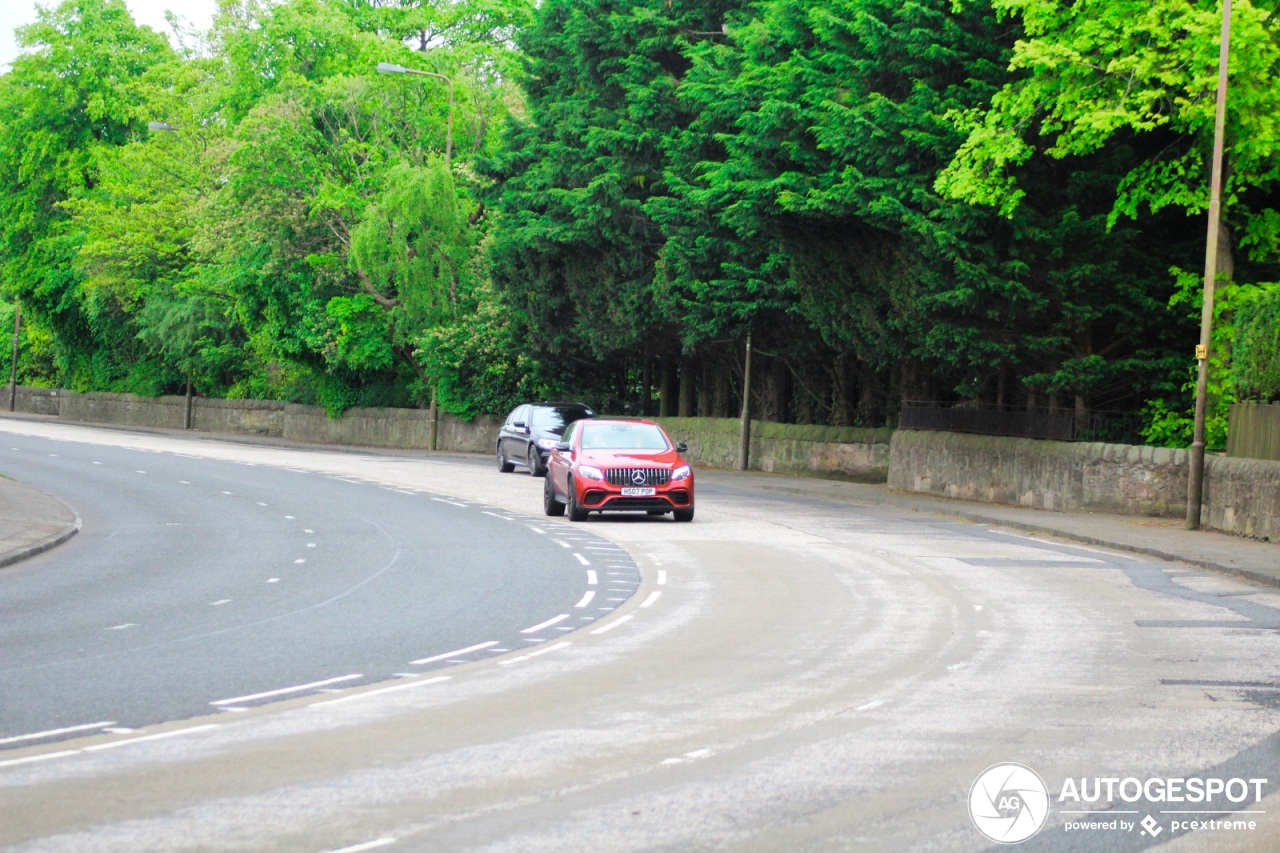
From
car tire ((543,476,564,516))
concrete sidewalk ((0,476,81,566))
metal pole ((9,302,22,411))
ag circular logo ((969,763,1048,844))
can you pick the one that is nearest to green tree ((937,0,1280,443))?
car tire ((543,476,564,516))

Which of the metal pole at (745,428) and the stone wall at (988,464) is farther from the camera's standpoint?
the metal pole at (745,428)

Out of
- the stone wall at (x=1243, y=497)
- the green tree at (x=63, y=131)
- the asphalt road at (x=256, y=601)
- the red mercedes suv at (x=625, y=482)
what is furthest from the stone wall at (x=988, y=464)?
the green tree at (x=63, y=131)

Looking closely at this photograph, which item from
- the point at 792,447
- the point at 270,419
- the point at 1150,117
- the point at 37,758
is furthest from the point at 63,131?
the point at 37,758

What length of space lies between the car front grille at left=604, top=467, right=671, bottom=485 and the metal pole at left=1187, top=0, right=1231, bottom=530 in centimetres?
786

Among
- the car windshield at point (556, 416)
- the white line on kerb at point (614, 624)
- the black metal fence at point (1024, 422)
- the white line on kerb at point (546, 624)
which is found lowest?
the white line on kerb at point (546, 624)

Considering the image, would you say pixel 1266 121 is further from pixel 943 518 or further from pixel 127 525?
pixel 127 525

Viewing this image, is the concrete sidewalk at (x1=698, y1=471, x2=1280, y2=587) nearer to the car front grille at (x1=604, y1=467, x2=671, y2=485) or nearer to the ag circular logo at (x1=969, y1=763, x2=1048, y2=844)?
the car front grille at (x1=604, y1=467, x2=671, y2=485)

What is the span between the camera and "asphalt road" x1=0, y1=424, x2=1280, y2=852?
21.0 ft

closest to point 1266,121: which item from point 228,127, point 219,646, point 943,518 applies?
point 943,518

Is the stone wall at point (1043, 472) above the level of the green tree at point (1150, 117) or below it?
below

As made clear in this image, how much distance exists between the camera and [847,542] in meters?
21.8

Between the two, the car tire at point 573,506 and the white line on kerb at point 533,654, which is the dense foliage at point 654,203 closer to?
the car tire at point 573,506

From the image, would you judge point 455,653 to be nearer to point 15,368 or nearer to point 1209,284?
point 1209,284

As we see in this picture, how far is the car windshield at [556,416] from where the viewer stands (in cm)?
3850
